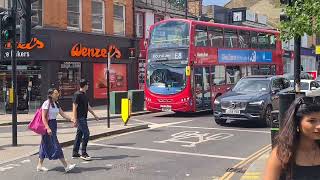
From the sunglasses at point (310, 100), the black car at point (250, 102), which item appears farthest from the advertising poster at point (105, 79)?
the sunglasses at point (310, 100)

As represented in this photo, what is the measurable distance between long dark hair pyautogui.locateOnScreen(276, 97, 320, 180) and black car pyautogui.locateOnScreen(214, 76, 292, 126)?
47.0 ft

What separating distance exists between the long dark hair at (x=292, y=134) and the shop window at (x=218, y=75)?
20.3m

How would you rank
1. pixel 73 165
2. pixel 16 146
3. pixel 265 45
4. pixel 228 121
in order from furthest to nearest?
pixel 265 45, pixel 228 121, pixel 16 146, pixel 73 165

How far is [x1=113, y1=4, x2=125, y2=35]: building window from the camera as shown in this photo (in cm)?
3127

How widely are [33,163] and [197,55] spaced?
40.7 feet

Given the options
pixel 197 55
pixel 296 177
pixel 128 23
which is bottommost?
pixel 296 177

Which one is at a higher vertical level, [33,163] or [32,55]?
[32,55]

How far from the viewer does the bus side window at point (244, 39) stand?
84.6 feet

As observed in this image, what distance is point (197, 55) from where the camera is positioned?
22266 millimetres

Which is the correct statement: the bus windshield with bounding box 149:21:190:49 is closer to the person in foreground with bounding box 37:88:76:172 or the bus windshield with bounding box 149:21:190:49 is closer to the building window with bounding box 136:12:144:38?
the building window with bounding box 136:12:144:38

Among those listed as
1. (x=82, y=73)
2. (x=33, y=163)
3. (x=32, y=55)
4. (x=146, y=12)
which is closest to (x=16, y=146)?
(x=33, y=163)

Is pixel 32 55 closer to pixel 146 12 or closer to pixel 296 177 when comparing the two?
pixel 146 12

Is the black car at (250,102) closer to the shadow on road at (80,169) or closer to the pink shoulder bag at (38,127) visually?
the shadow on road at (80,169)

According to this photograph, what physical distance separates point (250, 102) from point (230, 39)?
8131mm
